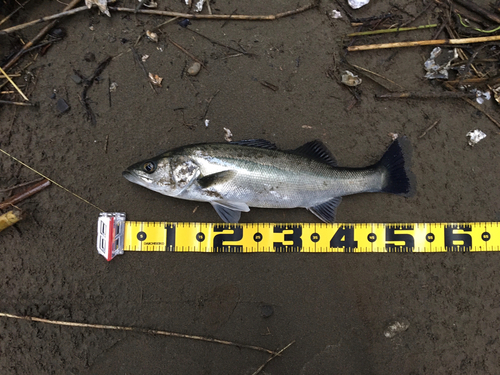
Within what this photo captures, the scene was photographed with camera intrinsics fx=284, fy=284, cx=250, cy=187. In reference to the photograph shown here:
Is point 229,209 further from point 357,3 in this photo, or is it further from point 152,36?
point 357,3

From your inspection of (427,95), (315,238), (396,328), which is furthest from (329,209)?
(427,95)

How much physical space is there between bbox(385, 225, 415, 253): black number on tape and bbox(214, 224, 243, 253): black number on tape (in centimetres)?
206

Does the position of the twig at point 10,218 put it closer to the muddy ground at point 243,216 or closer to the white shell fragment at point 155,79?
the muddy ground at point 243,216

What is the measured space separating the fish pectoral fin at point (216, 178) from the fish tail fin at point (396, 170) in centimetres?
198

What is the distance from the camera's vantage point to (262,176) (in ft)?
12.0

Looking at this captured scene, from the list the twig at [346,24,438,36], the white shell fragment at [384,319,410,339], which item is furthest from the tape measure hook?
the twig at [346,24,438,36]

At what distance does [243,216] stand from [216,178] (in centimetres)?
77

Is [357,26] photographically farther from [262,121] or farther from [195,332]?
[195,332]

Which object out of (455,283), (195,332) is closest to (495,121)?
(455,283)

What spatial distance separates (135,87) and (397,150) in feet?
12.5

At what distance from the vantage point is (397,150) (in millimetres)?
3867

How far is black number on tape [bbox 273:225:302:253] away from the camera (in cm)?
397

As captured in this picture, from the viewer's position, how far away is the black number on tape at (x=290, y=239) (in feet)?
13.0

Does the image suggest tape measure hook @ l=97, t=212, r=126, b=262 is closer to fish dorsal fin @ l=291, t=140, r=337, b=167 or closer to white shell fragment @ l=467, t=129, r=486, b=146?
fish dorsal fin @ l=291, t=140, r=337, b=167
